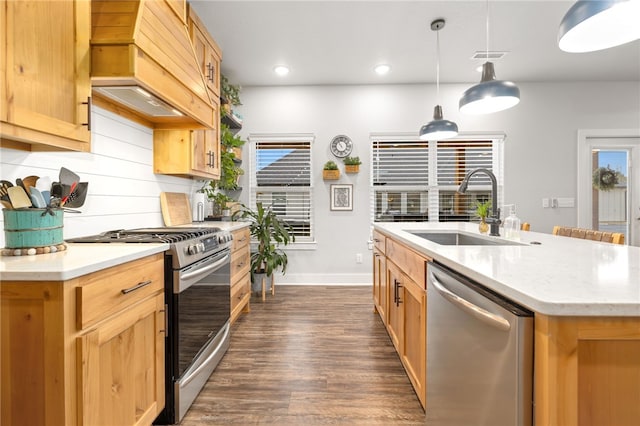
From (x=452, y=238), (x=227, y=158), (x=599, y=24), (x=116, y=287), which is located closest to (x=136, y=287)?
(x=116, y=287)

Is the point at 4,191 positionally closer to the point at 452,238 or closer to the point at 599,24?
the point at 599,24

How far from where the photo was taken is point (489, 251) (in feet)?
4.38

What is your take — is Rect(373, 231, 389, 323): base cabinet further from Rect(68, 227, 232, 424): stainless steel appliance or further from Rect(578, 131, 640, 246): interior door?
Rect(578, 131, 640, 246): interior door

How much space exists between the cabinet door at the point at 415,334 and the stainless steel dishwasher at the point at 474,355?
0.36 feet

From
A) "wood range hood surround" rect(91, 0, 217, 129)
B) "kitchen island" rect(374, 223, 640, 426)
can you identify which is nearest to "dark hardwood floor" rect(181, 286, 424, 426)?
"kitchen island" rect(374, 223, 640, 426)

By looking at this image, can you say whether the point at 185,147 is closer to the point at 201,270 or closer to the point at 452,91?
the point at 201,270

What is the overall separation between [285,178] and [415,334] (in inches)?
123

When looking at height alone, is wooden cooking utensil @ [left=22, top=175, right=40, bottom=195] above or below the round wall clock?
below

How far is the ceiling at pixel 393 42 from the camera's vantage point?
8.91 ft

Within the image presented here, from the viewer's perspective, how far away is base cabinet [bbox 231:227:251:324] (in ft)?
8.98

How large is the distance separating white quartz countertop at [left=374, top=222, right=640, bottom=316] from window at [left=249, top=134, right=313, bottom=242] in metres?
3.05

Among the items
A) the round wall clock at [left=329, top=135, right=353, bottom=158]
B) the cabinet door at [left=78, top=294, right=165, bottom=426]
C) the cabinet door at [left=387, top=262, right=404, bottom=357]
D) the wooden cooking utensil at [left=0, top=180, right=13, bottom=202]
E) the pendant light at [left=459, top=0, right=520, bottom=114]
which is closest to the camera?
the cabinet door at [left=78, top=294, right=165, bottom=426]

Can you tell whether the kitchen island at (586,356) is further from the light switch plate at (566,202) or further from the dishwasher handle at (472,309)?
the light switch plate at (566,202)

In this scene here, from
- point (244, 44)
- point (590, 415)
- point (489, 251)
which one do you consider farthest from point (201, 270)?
point (244, 44)
